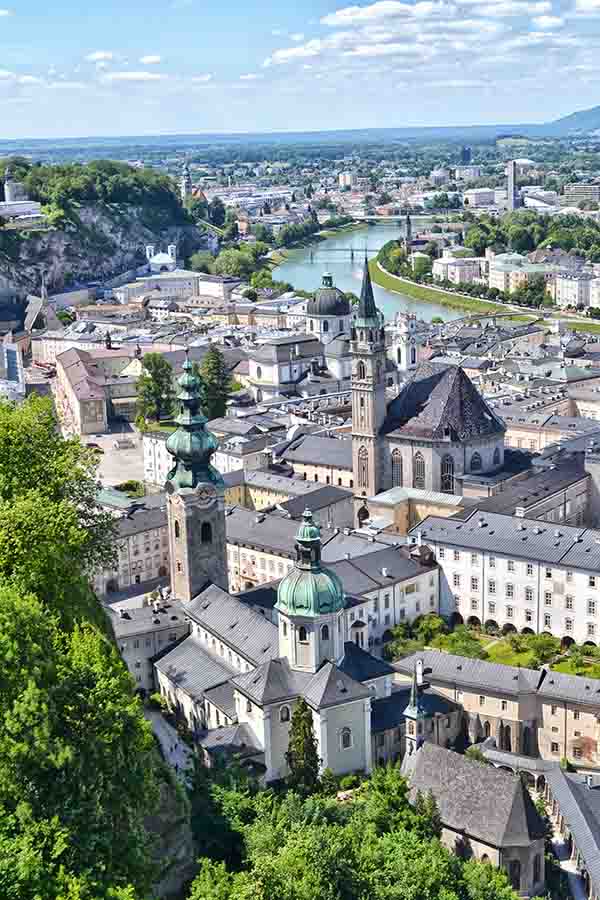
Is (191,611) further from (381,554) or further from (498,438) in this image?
(498,438)

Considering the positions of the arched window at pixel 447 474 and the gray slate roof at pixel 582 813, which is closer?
the gray slate roof at pixel 582 813

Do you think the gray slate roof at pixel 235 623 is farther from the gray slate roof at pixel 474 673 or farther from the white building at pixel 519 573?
the white building at pixel 519 573

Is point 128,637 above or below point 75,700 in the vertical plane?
below

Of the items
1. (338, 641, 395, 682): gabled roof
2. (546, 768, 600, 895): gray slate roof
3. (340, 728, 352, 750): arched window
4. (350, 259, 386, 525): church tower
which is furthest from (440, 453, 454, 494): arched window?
(546, 768, 600, 895): gray slate roof

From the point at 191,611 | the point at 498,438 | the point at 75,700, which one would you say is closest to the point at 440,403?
the point at 498,438

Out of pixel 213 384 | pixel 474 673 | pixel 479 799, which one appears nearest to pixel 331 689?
pixel 479 799

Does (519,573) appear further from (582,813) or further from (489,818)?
(489,818)

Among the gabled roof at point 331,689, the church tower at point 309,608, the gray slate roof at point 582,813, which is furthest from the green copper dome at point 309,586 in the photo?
the gray slate roof at point 582,813
